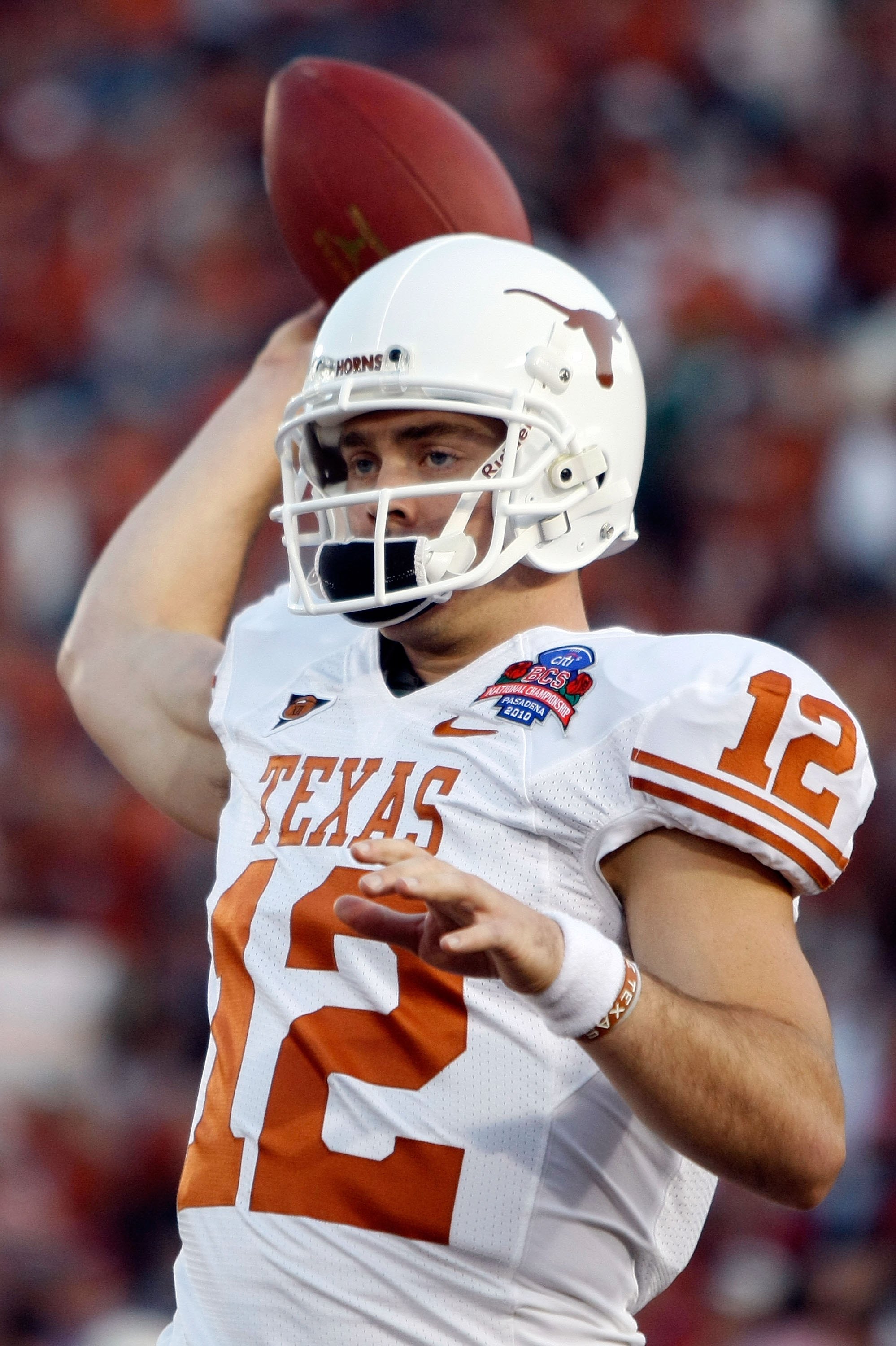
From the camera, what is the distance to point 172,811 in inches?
78.7

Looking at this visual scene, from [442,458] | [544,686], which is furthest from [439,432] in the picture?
[544,686]

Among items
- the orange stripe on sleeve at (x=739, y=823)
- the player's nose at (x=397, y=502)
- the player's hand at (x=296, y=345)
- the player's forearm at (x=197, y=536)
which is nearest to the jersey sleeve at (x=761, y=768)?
the orange stripe on sleeve at (x=739, y=823)

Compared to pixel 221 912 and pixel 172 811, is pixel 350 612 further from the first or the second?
pixel 172 811

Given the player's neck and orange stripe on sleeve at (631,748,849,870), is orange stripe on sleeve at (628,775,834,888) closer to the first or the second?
orange stripe on sleeve at (631,748,849,870)

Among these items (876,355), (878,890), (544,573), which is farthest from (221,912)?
(876,355)

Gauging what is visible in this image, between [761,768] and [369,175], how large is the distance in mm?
1119

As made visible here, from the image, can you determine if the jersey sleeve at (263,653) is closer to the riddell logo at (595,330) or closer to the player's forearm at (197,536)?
the player's forearm at (197,536)

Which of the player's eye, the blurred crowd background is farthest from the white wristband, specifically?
the blurred crowd background

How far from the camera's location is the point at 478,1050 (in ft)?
4.79

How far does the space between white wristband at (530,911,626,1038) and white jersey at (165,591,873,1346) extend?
25cm

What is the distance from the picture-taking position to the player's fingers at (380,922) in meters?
1.21

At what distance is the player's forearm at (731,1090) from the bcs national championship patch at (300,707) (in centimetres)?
60

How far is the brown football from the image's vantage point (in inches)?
84.5

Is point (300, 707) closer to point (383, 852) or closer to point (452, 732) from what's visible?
point (452, 732)
